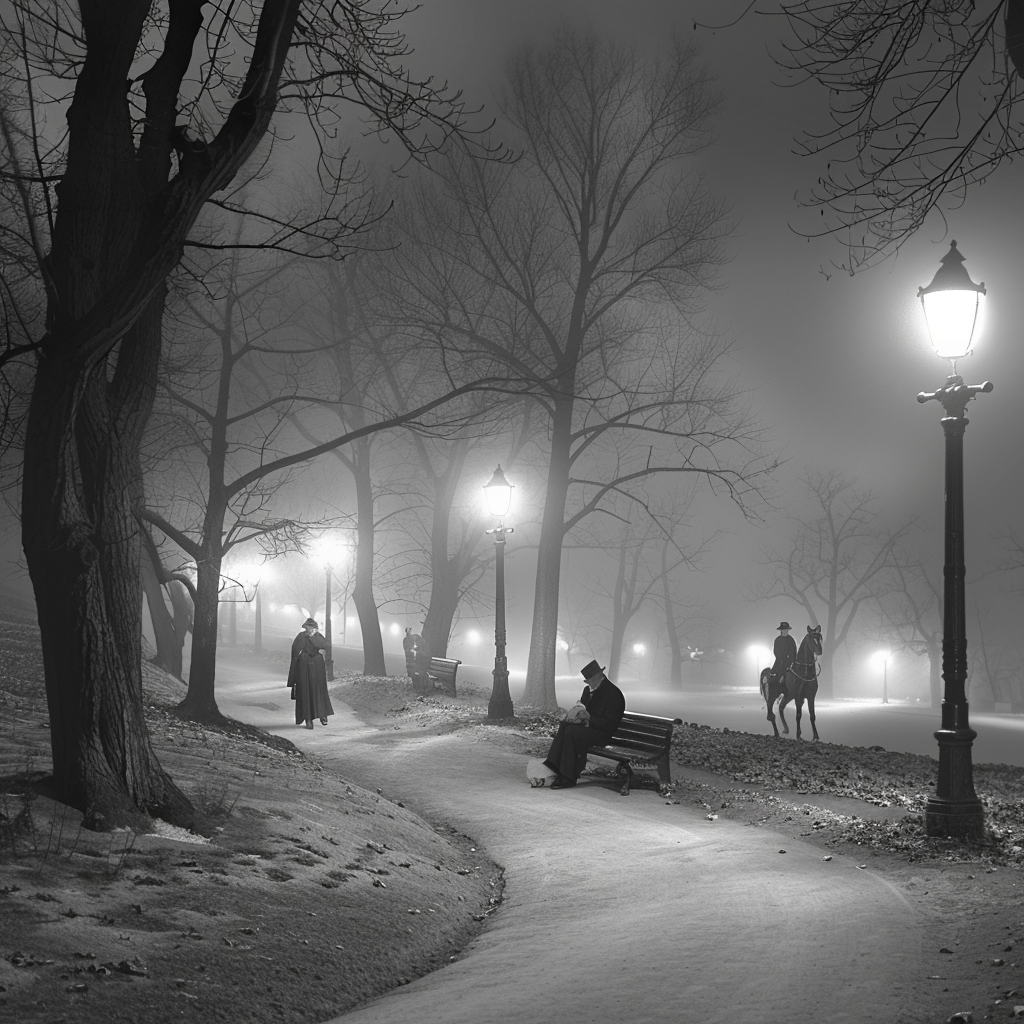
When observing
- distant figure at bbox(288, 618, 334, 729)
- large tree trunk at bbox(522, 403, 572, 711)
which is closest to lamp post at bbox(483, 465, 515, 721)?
large tree trunk at bbox(522, 403, 572, 711)

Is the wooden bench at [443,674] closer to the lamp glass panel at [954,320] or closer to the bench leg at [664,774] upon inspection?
the bench leg at [664,774]

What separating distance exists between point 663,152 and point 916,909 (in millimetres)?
19738

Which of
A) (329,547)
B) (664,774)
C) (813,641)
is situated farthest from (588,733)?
(329,547)

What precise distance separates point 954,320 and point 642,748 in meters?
6.11

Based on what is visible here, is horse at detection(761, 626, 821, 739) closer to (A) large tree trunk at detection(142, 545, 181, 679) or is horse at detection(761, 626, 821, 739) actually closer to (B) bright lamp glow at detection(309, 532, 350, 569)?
(A) large tree trunk at detection(142, 545, 181, 679)

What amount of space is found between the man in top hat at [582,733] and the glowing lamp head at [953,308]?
5367mm

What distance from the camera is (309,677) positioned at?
19281 millimetres

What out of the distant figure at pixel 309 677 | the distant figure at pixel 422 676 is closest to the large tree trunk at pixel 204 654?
the distant figure at pixel 309 677

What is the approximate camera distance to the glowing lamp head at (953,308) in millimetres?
9797

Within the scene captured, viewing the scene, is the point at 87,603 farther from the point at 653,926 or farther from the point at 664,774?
the point at 664,774

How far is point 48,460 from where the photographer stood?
7.13 meters

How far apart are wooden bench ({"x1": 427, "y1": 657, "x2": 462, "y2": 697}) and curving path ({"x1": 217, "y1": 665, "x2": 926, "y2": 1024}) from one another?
11.2 m

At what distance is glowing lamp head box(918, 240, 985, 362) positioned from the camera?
980cm

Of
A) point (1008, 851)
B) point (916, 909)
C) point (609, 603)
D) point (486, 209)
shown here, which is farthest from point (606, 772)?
point (609, 603)
